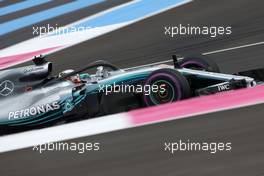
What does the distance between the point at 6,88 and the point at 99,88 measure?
49.3 inches

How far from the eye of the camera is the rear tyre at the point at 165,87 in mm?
6809

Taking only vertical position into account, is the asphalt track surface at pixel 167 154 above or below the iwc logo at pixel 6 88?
below

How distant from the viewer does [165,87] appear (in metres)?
6.93

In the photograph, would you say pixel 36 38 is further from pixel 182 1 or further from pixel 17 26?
pixel 182 1

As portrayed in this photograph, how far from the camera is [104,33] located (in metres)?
11.8

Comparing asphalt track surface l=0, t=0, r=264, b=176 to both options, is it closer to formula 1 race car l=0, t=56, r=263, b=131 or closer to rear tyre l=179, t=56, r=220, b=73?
formula 1 race car l=0, t=56, r=263, b=131

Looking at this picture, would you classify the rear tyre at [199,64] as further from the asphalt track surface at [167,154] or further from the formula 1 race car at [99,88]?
the asphalt track surface at [167,154]

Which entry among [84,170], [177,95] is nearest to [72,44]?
[177,95]

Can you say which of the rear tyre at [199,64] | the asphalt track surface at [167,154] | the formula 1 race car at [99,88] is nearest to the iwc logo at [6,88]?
the formula 1 race car at [99,88]

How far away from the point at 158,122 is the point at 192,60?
1.38 metres

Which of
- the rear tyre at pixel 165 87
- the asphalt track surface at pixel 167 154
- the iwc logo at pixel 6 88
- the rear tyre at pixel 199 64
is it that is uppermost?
the rear tyre at pixel 199 64

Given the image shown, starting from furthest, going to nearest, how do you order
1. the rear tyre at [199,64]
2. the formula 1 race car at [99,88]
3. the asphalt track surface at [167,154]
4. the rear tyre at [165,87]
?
the rear tyre at [199,64], the formula 1 race car at [99,88], the rear tyre at [165,87], the asphalt track surface at [167,154]

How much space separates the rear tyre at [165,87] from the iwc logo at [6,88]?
1.75 m

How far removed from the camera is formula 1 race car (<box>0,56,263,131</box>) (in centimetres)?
697
